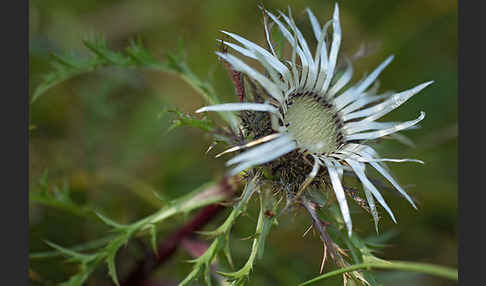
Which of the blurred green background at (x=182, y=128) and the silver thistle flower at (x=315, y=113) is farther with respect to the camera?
the blurred green background at (x=182, y=128)

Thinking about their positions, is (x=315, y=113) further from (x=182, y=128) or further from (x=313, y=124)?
(x=182, y=128)

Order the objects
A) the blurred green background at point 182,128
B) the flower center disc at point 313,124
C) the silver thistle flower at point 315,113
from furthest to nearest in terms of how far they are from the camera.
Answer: the blurred green background at point 182,128, the flower center disc at point 313,124, the silver thistle flower at point 315,113

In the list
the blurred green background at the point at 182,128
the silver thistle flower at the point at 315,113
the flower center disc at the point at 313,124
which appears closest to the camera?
the silver thistle flower at the point at 315,113

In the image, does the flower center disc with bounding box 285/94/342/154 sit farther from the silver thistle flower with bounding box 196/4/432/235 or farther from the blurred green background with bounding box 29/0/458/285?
the blurred green background with bounding box 29/0/458/285

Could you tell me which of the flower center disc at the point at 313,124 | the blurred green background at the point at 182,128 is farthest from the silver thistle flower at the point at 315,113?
the blurred green background at the point at 182,128

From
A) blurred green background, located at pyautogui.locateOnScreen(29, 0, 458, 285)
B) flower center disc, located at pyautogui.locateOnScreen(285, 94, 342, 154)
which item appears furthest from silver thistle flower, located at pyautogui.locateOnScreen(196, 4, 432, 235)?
blurred green background, located at pyautogui.locateOnScreen(29, 0, 458, 285)

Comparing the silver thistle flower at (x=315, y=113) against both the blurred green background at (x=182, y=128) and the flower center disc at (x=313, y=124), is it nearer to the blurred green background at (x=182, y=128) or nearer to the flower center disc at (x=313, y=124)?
the flower center disc at (x=313, y=124)
